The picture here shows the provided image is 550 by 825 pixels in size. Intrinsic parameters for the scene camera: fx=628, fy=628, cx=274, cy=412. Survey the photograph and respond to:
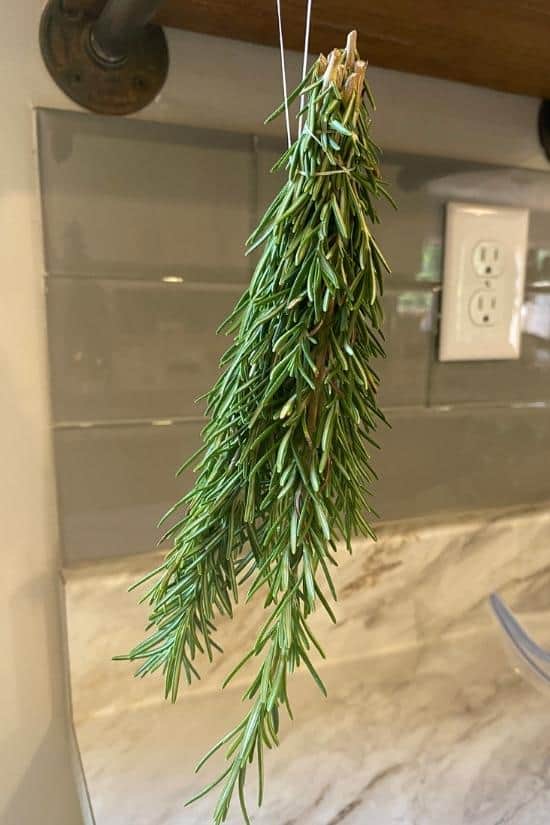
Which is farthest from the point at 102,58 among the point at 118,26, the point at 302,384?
the point at 302,384

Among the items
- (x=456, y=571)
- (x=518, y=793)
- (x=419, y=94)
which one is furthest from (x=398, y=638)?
(x=419, y=94)

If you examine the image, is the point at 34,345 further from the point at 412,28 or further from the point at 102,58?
the point at 412,28

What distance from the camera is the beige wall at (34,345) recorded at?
0.50 meters

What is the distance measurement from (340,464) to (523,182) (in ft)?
1.81

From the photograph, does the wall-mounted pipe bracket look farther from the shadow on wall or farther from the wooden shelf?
the shadow on wall

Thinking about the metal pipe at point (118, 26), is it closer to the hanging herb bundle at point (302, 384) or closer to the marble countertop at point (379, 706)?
the hanging herb bundle at point (302, 384)

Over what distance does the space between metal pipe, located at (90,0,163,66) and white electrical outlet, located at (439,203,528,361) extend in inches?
13.4

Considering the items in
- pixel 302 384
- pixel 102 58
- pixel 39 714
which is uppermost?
pixel 102 58

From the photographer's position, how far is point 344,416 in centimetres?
27

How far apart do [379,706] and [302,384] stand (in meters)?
0.45

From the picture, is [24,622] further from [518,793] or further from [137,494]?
[518,793]

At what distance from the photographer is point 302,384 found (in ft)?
0.84

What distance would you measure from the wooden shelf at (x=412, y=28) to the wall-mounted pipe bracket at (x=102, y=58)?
2 centimetres

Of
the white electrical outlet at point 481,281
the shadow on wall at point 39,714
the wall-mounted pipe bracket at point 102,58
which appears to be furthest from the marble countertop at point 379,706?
the wall-mounted pipe bracket at point 102,58
